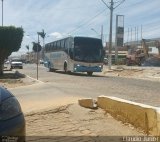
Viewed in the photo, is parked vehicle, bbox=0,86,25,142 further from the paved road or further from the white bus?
the white bus

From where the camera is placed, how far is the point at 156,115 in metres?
7.39

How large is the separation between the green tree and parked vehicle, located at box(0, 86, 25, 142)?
3279 centimetres

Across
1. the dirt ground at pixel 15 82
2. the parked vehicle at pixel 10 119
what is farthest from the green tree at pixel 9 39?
the parked vehicle at pixel 10 119

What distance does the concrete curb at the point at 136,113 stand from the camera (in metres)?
7.48

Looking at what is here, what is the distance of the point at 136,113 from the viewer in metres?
8.48

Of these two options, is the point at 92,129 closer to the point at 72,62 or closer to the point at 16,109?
the point at 16,109

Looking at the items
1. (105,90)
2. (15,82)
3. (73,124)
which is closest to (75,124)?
(73,124)

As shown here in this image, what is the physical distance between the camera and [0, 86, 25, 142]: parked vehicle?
5265mm

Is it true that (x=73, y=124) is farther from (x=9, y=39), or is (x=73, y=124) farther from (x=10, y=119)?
(x=9, y=39)

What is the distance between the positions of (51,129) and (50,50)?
135 feet

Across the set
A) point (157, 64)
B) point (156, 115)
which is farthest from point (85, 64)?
point (156, 115)

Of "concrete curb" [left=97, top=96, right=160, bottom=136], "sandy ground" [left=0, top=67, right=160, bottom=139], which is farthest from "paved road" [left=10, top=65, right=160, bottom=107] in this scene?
"sandy ground" [left=0, top=67, right=160, bottom=139]

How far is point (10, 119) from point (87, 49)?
32099 mm

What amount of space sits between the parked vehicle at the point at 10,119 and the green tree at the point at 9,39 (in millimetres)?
32794
